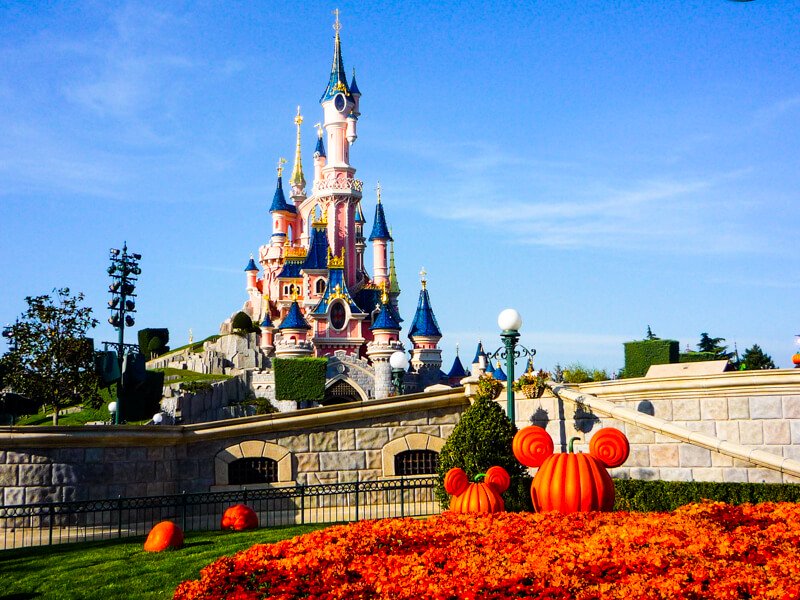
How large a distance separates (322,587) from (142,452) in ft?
35.9

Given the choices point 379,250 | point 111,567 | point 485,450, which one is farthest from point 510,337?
point 379,250

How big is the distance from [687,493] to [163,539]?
27.1 feet

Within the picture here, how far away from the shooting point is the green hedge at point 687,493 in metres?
13.3

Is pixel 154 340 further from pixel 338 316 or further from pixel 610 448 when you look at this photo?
pixel 610 448

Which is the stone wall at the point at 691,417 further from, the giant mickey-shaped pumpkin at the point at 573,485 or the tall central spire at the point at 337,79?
the tall central spire at the point at 337,79

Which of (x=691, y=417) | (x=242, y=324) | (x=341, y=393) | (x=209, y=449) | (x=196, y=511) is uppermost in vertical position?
(x=242, y=324)

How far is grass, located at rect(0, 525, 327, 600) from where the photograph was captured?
435 inches

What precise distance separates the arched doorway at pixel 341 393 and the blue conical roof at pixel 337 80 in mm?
25448

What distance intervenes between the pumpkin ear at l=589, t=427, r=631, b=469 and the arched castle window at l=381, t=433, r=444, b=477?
6299mm

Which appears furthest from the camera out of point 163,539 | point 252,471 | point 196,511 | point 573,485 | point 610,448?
point 252,471

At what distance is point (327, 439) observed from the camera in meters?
19.4

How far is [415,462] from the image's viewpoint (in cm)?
1980

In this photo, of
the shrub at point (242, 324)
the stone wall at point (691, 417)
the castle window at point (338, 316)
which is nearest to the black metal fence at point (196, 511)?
the stone wall at point (691, 417)

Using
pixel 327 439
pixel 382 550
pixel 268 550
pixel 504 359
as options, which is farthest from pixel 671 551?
pixel 327 439
